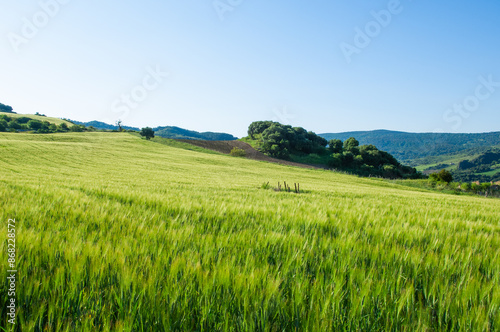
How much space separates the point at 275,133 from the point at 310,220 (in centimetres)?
9740

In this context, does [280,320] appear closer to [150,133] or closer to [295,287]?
[295,287]

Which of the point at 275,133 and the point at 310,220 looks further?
the point at 275,133

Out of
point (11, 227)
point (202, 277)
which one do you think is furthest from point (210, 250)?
point (11, 227)

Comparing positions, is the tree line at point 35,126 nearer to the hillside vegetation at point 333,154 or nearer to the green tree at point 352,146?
the hillside vegetation at point 333,154

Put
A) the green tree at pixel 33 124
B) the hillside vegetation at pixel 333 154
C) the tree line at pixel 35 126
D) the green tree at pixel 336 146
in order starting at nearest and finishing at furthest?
the tree line at pixel 35 126
the hillside vegetation at pixel 333 154
the green tree at pixel 33 124
the green tree at pixel 336 146

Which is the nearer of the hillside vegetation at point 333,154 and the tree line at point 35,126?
the tree line at point 35,126

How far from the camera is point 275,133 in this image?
99750 millimetres

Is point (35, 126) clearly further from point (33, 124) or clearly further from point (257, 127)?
point (257, 127)

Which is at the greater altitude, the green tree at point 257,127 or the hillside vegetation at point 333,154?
the green tree at point 257,127

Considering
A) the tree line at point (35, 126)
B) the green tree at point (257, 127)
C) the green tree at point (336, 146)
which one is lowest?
the tree line at point (35, 126)

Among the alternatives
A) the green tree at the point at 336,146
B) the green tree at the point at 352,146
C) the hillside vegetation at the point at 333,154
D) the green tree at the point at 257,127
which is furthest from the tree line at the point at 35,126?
the green tree at the point at 352,146

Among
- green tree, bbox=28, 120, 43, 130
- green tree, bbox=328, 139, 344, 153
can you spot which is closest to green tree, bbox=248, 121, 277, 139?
green tree, bbox=328, 139, 344, 153

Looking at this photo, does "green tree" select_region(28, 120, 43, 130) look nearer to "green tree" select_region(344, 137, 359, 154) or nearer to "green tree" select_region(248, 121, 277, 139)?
"green tree" select_region(248, 121, 277, 139)

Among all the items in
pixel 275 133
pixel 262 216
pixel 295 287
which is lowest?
pixel 262 216
